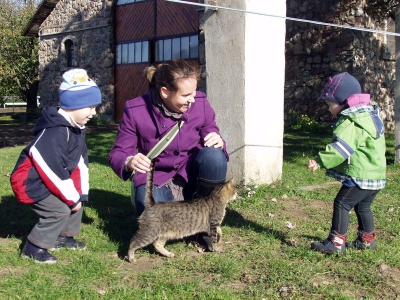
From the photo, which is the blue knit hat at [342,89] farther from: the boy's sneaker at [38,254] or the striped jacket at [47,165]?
the boy's sneaker at [38,254]

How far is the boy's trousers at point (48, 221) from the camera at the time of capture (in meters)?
3.92

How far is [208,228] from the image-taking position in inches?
164

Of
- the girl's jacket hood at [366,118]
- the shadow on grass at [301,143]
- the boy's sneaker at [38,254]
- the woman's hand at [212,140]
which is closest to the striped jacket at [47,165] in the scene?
the boy's sneaker at [38,254]

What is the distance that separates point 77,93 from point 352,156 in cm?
223

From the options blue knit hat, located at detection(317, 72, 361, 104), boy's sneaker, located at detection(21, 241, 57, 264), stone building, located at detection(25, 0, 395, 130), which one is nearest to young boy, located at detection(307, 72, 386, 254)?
blue knit hat, located at detection(317, 72, 361, 104)

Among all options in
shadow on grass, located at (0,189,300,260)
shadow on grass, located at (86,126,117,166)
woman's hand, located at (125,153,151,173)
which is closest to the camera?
woman's hand, located at (125,153,151,173)

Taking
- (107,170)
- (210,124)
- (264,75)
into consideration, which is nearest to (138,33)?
(107,170)

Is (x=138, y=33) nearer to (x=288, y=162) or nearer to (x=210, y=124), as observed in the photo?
(x=288, y=162)

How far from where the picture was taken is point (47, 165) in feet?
12.5

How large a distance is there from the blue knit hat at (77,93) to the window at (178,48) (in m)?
12.5

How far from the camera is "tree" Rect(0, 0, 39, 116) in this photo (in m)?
24.3

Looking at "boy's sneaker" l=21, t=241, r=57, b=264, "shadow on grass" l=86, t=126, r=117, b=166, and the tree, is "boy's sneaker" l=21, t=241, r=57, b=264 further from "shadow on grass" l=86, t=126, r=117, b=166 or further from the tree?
the tree

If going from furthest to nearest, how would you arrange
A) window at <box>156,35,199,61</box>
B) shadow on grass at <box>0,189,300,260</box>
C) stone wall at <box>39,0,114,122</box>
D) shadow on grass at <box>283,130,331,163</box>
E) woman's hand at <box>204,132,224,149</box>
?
1. stone wall at <box>39,0,114,122</box>
2. window at <box>156,35,199,61</box>
3. shadow on grass at <box>283,130,331,163</box>
4. shadow on grass at <box>0,189,300,260</box>
5. woman's hand at <box>204,132,224,149</box>

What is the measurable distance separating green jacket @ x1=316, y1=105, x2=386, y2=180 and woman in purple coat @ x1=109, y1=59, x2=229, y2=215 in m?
1.02
